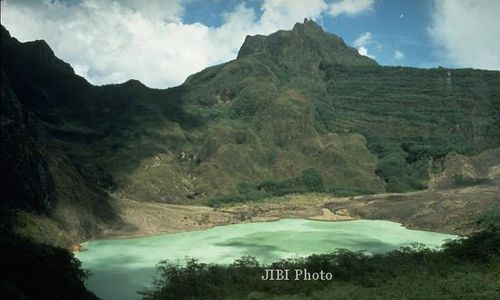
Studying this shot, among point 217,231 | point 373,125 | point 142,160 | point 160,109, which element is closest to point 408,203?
point 217,231

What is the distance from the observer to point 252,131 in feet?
543

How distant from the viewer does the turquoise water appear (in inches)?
2025

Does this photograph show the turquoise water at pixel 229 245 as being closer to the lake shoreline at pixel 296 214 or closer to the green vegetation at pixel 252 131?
the lake shoreline at pixel 296 214

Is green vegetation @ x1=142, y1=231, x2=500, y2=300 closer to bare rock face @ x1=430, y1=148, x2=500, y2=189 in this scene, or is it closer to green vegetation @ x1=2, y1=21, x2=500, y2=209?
green vegetation @ x1=2, y1=21, x2=500, y2=209

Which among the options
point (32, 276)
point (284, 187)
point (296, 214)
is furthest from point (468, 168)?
point (32, 276)

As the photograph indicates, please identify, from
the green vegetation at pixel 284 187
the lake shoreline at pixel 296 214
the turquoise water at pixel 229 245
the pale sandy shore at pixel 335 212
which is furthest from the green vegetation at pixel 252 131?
the turquoise water at pixel 229 245

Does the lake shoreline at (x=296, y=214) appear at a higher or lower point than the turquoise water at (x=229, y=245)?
higher

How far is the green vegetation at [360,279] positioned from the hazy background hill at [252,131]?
76389 mm

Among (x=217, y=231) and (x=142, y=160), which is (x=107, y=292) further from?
(x=142, y=160)

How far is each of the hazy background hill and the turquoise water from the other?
120 feet

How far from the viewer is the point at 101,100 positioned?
162500 mm

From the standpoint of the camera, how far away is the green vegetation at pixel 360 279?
33.3 m

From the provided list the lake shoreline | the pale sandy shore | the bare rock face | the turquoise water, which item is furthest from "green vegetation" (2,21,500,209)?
the turquoise water

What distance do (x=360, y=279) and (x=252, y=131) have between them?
129 m
